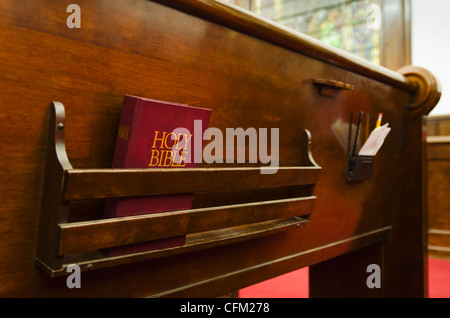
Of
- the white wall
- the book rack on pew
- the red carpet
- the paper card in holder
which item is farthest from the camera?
the white wall

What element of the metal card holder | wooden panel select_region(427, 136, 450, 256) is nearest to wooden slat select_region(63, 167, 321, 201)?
the metal card holder

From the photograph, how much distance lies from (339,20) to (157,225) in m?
5.38

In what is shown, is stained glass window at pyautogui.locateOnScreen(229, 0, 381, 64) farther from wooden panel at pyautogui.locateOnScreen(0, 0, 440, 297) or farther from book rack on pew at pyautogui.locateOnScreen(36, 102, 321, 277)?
book rack on pew at pyautogui.locateOnScreen(36, 102, 321, 277)

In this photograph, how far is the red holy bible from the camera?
559 millimetres

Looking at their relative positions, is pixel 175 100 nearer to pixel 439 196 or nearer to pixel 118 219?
pixel 118 219

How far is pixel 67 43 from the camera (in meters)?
0.54

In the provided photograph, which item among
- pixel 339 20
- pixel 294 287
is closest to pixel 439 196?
pixel 294 287

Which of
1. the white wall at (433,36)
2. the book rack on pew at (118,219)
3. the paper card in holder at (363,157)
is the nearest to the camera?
the book rack on pew at (118,219)

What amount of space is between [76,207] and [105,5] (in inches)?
12.6

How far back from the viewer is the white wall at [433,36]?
4.23 m

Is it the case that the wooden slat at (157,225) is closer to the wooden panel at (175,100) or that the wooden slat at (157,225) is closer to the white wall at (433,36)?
the wooden panel at (175,100)

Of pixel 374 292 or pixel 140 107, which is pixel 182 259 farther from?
pixel 374 292

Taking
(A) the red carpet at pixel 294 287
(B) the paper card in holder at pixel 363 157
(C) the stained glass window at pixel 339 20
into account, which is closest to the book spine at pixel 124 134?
(B) the paper card in holder at pixel 363 157

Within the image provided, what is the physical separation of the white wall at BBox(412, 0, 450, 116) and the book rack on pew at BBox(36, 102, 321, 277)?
435 centimetres
